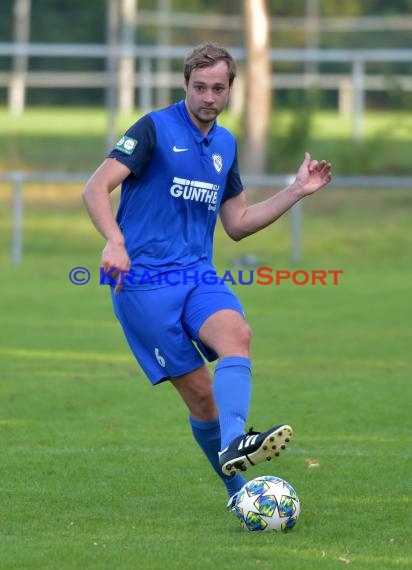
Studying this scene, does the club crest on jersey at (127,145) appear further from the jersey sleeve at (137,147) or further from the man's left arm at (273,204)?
the man's left arm at (273,204)

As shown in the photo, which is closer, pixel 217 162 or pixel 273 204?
pixel 217 162

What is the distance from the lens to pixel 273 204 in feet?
21.1

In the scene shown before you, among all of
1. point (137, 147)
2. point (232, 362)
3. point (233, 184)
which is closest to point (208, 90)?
point (137, 147)

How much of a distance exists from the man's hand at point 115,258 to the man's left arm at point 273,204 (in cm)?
100

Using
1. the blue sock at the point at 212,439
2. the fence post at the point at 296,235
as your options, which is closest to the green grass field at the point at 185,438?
the blue sock at the point at 212,439

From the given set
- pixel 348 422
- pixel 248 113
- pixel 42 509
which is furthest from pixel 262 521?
pixel 248 113

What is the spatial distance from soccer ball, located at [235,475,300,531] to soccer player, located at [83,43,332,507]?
215mm

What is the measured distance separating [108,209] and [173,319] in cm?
58

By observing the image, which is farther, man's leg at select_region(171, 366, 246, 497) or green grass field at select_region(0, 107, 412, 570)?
man's leg at select_region(171, 366, 246, 497)

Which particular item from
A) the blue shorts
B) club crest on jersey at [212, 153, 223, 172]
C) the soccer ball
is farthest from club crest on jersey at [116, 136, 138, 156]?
the soccer ball

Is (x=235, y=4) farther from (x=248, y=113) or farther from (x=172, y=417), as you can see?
(x=172, y=417)

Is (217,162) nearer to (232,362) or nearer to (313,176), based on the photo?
(313,176)

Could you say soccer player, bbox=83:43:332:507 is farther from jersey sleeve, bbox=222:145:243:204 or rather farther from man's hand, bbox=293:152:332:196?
man's hand, bbox=293:152:332:196

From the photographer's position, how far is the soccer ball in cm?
574
